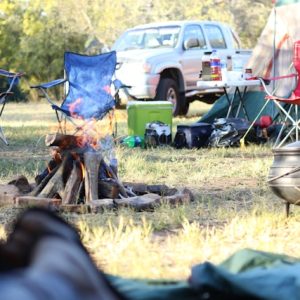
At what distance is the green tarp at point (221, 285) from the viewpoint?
277 cm

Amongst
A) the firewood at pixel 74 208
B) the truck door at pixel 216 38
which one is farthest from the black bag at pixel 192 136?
the truck door at pixel 216 38

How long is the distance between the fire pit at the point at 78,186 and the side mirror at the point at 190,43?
926 cm

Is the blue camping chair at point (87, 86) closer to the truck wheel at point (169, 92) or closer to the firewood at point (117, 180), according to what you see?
the firewood at point (117, 180)

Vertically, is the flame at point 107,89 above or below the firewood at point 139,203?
above

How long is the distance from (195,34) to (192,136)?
5.84m

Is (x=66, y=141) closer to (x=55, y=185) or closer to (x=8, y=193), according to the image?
(x=55, y=185)

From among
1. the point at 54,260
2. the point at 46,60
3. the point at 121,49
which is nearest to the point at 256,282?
the point at 54,260

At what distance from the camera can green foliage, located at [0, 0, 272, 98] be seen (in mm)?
27469

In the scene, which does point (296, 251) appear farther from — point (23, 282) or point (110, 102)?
point (110, 102)

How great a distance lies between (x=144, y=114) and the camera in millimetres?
9914

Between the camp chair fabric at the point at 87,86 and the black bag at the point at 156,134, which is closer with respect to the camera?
the camp chair fabric at the point at 87,86

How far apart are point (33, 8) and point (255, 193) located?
80.8 feet

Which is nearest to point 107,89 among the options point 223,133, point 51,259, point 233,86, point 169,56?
point 223,133

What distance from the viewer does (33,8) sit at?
29.7 metres
